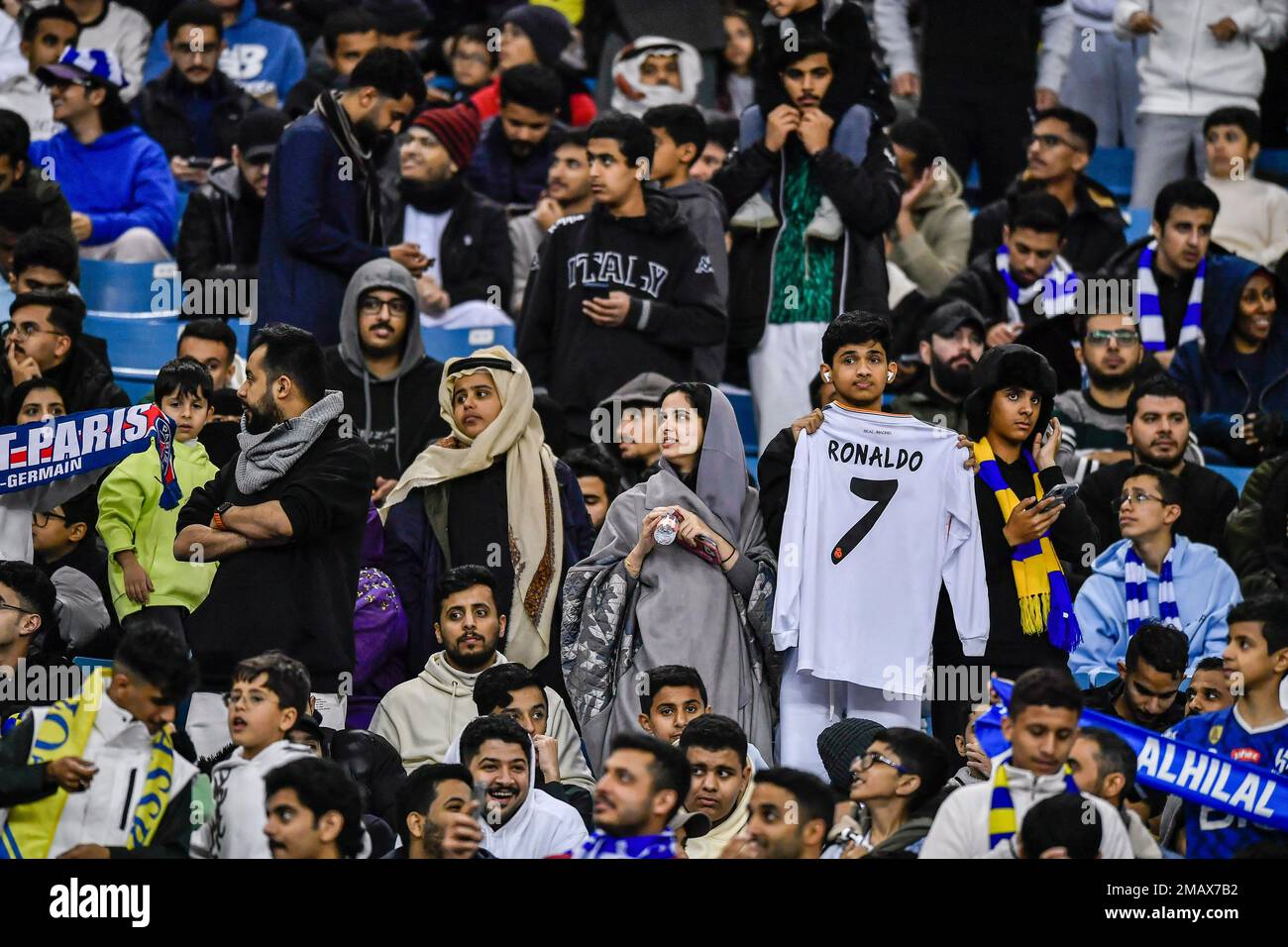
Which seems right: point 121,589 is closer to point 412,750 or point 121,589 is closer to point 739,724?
point 412,750

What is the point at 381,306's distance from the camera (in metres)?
9.46

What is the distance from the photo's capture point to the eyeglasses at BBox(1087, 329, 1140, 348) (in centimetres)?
1032

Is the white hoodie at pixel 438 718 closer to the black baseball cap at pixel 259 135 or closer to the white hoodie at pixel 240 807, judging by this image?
the white hoodie at pixel 240 807

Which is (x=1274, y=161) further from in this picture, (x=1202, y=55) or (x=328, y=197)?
(x=328, y=197)

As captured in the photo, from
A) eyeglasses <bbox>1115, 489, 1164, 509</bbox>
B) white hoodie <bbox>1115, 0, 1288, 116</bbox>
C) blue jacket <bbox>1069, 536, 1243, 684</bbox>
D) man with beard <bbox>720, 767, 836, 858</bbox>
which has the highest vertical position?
white hoodie <bbox>1115, 0, 1288, 116</bbox>

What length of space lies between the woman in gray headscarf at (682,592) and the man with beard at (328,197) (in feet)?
7.15

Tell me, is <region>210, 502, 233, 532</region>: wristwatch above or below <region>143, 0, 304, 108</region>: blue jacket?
below

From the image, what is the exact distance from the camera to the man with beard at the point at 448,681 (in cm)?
811

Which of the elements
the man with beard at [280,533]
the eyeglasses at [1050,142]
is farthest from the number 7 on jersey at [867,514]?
the eyeglasses at [1050,142]

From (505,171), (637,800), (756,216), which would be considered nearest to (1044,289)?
(756,216)

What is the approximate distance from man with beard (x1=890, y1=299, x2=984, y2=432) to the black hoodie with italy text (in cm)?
191

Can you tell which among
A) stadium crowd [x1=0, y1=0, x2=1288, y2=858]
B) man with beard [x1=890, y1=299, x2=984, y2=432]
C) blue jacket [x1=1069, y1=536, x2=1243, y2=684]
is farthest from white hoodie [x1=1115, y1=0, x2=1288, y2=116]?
blue jacket [x1=1069, y1=536, x2=1243, y2=684]

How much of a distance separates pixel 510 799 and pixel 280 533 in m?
1.09

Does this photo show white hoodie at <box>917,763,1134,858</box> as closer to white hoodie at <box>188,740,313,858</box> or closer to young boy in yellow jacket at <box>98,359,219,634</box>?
white hoodie at <box>188,740,313,858</box>
